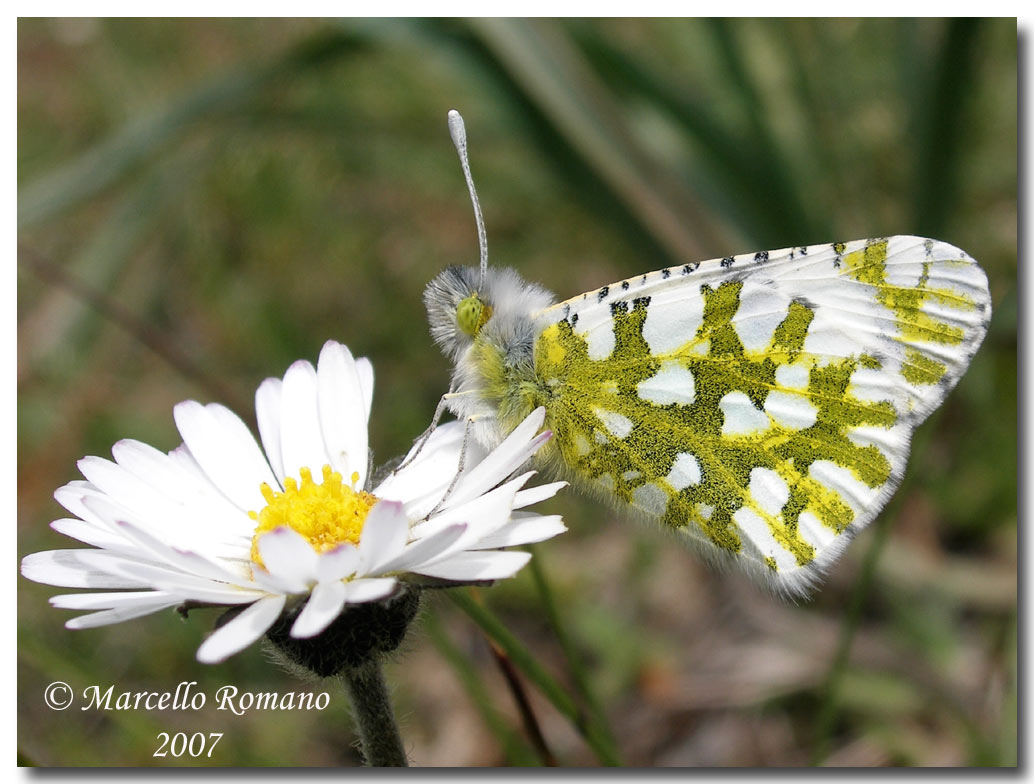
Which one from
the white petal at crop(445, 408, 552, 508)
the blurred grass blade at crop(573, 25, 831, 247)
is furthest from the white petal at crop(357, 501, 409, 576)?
the blurred grass blade at crop(573, 25, 831, 247)

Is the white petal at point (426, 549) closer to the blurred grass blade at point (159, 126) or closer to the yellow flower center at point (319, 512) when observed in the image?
the yellow flower center at point (319, 512)

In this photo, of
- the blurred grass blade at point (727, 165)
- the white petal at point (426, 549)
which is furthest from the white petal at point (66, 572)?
the blurred grass blade at point (727, 165)

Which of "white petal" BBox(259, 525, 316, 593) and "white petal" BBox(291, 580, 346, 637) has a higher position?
"white petal" BBox(259, 525, 316, 593)

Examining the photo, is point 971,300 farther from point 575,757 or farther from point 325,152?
point 325,152

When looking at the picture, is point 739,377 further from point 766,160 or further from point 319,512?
point 766,160

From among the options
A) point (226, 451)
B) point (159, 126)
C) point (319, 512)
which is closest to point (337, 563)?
point (319, 512)

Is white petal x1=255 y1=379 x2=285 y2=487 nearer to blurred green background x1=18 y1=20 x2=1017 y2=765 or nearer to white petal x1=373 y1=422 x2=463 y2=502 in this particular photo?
white petal x1=373 y1=422 x2=463 y2=502
